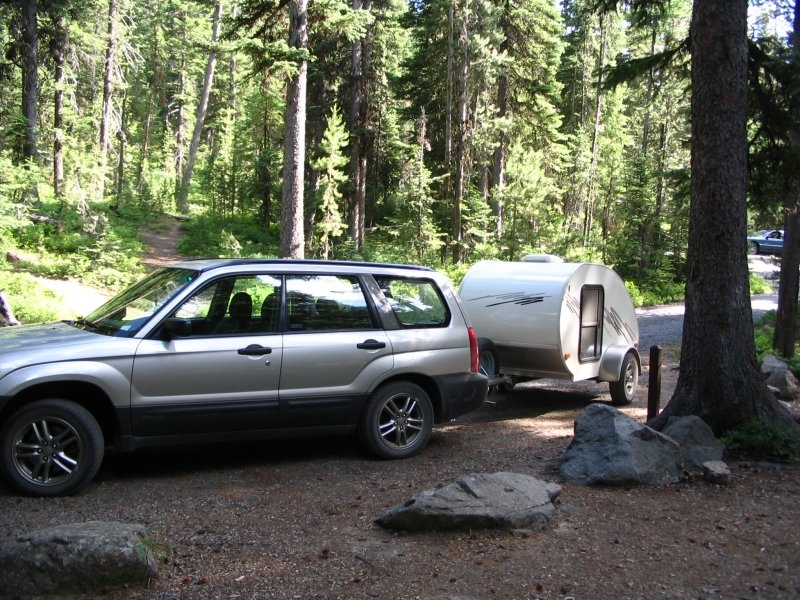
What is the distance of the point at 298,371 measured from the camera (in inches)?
263

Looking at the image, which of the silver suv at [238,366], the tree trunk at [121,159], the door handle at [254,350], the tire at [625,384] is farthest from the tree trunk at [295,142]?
the tree trunk at [121,159]

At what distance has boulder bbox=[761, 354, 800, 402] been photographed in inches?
442

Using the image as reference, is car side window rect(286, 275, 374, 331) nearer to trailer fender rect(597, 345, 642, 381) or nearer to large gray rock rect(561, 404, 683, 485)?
large gray rock rect(561, 404, 683, 485)

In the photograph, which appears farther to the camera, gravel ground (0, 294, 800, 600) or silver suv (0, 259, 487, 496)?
silver suv (0, 259, 487, 496)

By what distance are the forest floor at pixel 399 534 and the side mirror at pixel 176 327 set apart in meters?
1.30

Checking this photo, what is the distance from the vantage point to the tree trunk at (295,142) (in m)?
15.1

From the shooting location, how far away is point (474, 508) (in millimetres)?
5156

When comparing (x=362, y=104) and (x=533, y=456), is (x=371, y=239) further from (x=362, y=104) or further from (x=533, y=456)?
(x=533, y=456)

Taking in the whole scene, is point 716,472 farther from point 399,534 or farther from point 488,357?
point 488,357

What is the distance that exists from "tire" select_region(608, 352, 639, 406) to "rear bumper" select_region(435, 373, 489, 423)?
13.7 ft

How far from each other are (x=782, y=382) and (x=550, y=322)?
13.8 feet

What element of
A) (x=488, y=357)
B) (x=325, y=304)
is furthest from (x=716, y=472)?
(x=488, y=357)

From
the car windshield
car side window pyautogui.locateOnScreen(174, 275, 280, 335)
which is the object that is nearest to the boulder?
car side window pyautogui.locateOnScreen(174, 275, 280, 335)

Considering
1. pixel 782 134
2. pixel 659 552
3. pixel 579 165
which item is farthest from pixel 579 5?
pixel 659 552
